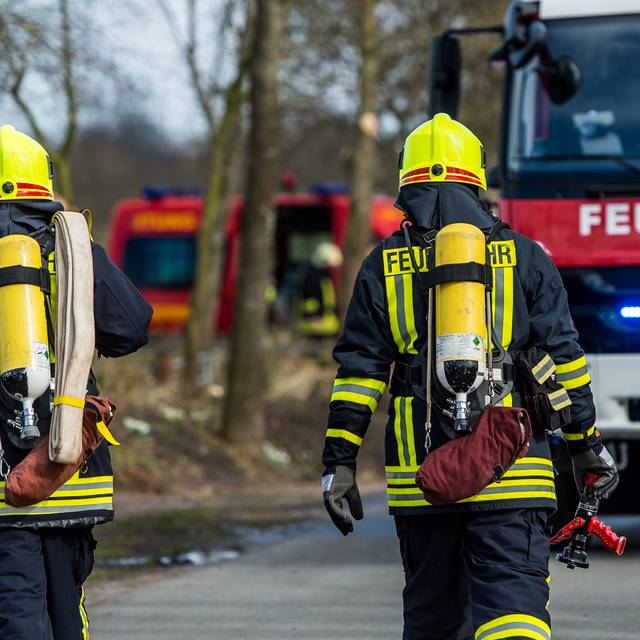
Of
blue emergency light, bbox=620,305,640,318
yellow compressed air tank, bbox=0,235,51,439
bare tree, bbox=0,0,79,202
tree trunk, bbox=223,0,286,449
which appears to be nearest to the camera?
yellow compressed air tank, bbox=0,235,51,439

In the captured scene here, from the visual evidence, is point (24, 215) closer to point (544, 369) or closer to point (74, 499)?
point (74, 499)

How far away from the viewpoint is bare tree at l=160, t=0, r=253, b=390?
1803 centimetres

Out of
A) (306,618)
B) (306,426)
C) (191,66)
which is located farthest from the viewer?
(191,66)

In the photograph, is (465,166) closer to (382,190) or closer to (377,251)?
(377,251)

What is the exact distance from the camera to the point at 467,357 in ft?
14.6

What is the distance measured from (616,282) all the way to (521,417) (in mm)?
3565

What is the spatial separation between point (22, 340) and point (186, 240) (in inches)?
900

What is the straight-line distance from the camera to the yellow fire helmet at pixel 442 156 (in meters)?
4.71

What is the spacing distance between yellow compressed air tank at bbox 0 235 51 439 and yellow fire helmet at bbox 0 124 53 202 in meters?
0.23

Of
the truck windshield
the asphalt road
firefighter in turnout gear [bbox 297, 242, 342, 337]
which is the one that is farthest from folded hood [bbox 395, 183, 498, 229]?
firefighter in turnout gear [bbox 297, 242, 342, 337]

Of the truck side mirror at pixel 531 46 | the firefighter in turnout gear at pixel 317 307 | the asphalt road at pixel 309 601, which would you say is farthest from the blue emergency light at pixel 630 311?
the firefighter in turnout gear at pixel 317 307

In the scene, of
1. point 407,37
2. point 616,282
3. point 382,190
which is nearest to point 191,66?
point 407,37

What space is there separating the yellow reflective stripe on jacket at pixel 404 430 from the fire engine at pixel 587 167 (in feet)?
11.0

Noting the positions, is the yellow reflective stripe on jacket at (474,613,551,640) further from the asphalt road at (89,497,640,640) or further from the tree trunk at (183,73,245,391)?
the tree trunk at (183,73,245,391)
